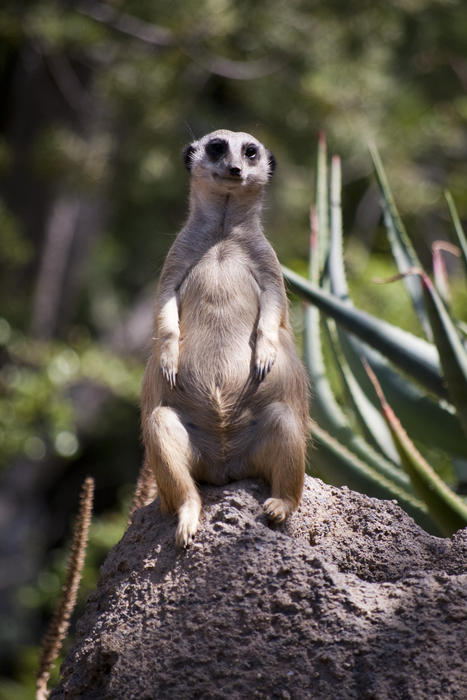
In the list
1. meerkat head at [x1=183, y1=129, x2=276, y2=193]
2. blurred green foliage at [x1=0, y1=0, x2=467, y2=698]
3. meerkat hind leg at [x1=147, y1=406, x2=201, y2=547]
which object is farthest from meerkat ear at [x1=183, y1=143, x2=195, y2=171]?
blurred green foliage at [x1=0, y1=0, x2=467, y2=698]

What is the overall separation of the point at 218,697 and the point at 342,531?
60 centimetres

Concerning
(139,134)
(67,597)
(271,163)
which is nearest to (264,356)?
(271,163)

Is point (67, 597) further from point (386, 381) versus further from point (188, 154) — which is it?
point (386, 381)

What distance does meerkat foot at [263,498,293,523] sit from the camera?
2240 millimetres

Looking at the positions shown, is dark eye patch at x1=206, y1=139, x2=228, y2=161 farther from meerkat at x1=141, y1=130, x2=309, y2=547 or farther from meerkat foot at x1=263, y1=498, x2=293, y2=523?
meerkat foot at x1=263, y1=498, x2=293, y2=523

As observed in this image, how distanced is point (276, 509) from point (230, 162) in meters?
0.96

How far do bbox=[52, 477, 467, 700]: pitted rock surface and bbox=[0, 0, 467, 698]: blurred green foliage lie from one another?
4497 mm

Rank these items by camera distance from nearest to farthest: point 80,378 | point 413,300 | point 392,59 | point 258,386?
point 258,386 < point 413,300 < point 80,378 < point 392,59

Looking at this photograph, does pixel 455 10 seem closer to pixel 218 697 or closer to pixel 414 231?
pixel 414 231

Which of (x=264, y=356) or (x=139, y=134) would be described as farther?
(x=139, y=134)

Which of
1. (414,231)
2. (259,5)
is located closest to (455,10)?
(259,5)

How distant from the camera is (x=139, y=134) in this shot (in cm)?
861

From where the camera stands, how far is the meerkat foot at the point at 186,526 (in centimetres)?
220

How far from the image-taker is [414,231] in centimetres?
1084
